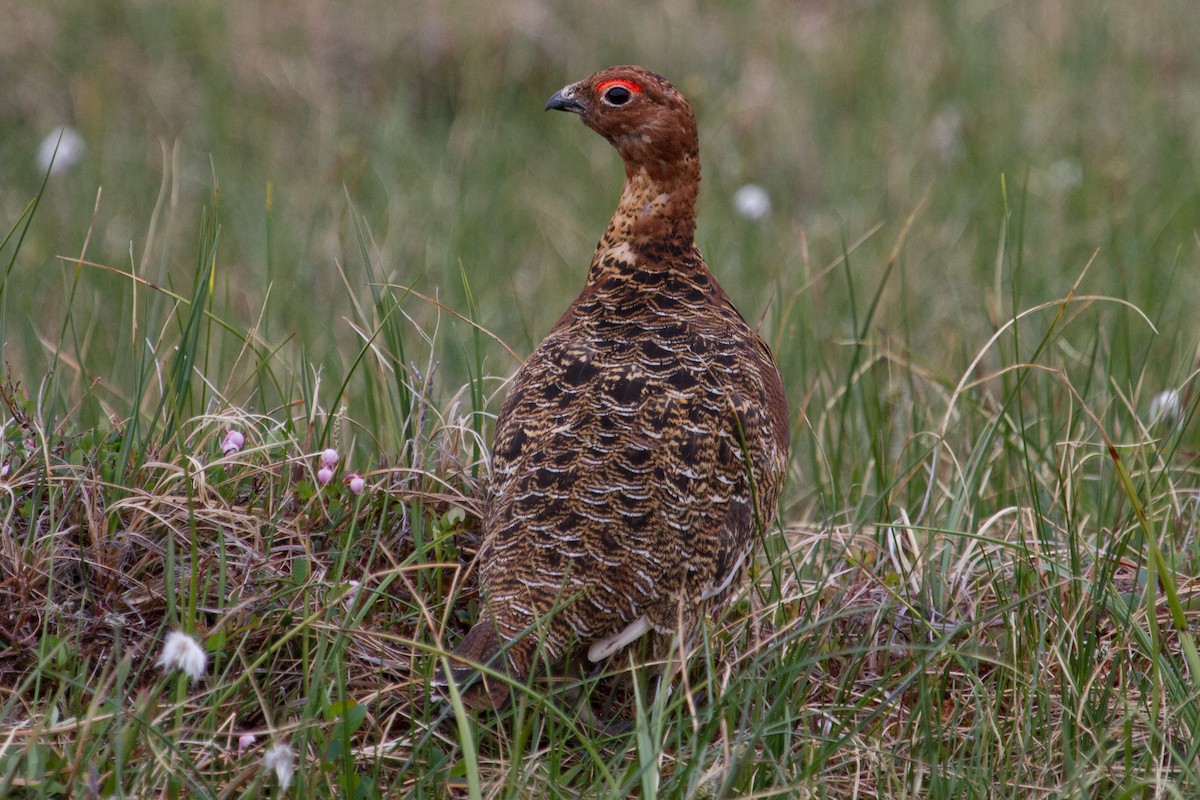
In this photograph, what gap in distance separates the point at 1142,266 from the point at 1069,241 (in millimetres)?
691

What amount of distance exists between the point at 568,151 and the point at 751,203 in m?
1.40

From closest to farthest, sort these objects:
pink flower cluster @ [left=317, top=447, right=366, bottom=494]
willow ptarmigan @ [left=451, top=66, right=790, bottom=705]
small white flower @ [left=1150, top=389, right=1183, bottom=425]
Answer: willow ptarmigan @ [left=451, top=66, right=790, bottom=705] < pink flower cluster @ [left=317, top=447, right=366, bottom=494] < small white flower @ [left=1150, top=389, right=1183, bottom=425]

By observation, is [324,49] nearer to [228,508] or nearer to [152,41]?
[152,41]

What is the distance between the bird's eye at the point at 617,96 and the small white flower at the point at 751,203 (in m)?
2.81

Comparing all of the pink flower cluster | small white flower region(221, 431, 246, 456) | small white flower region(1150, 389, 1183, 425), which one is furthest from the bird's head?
small white flower region(1150, 389, 1183, 425)

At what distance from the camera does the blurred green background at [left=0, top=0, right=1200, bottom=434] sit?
20.4ft

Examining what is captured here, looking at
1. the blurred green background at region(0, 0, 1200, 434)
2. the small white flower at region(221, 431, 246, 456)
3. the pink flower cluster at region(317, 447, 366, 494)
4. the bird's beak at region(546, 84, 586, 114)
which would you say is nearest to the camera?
the pink flower cluster at region(317, 447, 366, 494)

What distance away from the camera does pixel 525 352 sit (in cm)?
570

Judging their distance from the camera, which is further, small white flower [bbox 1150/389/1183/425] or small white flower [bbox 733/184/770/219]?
small white flower [bbox 733/184/770/219]

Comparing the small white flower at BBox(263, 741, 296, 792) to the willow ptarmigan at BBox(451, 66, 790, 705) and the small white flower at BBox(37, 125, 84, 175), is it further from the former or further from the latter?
the small white flower at BBox(37, 125, 84, 175)

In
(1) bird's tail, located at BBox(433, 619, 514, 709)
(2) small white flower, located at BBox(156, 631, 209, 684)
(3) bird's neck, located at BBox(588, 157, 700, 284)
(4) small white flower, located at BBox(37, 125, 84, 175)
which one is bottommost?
(1) bird's tail, located at BBox(433, 619, 514, 709)

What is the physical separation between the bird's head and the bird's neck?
22mm

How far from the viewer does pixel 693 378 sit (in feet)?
11.3

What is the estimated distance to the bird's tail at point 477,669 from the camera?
2.92 meters
